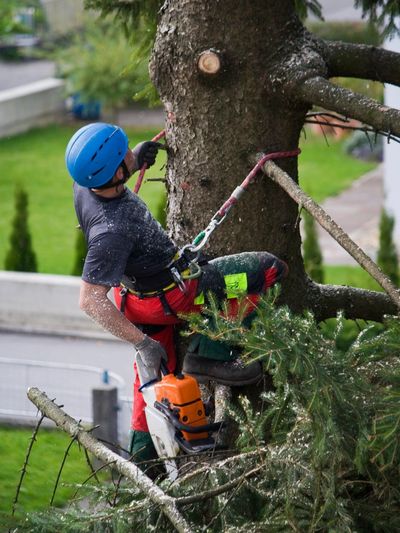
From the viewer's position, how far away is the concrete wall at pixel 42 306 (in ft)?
47.5

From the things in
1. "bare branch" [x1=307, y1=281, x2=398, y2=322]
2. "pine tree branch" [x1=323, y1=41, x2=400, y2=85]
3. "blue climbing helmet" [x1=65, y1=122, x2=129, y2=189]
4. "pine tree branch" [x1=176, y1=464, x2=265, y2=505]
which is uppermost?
"pine tree branch" [x1=323, y1=41, x2=400, y2=85]

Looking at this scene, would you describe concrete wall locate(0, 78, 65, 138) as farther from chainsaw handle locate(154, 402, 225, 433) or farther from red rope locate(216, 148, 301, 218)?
chainsaw handle locate(154, 402, 225, 433)

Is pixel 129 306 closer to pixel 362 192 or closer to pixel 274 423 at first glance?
pixel 274 423

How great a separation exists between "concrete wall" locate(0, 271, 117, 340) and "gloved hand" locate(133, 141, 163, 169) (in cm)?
896

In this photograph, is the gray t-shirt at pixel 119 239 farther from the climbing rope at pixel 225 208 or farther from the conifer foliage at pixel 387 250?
the conifer foliage at pixel 387 250

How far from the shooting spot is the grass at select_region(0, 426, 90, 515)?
30.9 ft

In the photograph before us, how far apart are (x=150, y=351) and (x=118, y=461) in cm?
82

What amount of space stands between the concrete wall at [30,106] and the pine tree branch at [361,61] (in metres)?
19.7

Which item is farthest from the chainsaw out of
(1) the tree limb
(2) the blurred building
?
(2) the blurred building

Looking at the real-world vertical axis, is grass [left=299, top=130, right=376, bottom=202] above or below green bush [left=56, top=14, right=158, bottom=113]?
below

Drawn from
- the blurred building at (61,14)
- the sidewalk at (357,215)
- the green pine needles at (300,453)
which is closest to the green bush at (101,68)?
the sidewalk at (357,215)

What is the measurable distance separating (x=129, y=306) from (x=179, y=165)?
739 mm

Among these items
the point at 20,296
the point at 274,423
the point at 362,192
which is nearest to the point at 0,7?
the point at 362,192

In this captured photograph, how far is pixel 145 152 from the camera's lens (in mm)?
5473
